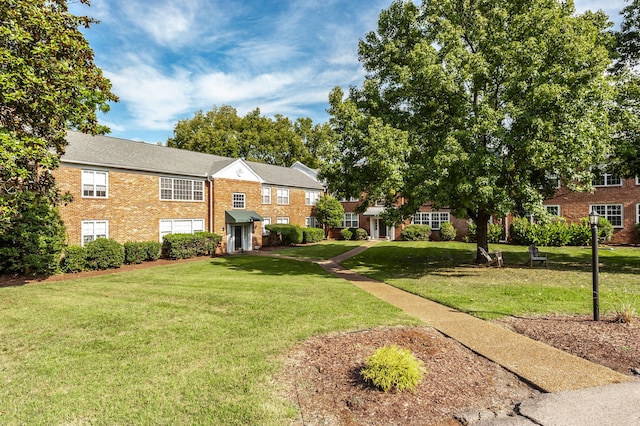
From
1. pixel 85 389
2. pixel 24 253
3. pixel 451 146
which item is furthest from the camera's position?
pixel 24 253

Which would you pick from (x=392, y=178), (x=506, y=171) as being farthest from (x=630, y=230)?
(x=392, y=178)

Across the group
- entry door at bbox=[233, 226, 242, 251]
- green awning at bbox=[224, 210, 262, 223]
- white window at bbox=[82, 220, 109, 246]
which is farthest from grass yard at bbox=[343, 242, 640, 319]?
white window at bbox=[82, 220, 109, 246]

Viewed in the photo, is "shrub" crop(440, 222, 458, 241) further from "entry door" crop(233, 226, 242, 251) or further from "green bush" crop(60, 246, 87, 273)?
"green bush" crop(60, 246, 87, 273)

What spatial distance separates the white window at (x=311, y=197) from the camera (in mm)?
33938

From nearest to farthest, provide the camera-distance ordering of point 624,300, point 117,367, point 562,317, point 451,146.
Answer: point 117,367
point 562,317
point 624,300
point 451,146

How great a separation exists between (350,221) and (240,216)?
613 inches

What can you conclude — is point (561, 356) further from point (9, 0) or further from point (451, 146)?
point (9, 0)

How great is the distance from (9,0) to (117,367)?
9.60 m

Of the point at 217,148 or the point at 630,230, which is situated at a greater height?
the point at 217,148

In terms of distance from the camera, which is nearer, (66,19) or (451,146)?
(66,19)

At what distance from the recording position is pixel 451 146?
40.4 ft

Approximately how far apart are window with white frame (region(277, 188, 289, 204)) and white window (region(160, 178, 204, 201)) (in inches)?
324

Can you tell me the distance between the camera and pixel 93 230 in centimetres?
1838

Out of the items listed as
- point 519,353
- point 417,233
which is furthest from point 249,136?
point 519,353
